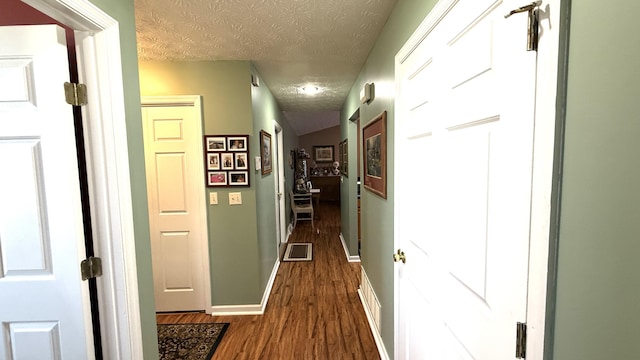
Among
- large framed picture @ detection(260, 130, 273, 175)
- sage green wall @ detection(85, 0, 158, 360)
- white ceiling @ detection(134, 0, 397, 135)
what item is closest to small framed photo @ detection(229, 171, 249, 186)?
large framed picture @ detection(260, 130, 273, 175)

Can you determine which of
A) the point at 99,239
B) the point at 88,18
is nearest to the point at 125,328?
the point at 99,239

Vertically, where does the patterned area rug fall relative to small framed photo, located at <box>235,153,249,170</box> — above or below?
below

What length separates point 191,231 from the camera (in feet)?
8.21

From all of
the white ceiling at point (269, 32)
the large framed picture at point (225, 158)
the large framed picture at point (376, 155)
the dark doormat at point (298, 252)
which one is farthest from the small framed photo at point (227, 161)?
the dark doormat at point (298, 252)

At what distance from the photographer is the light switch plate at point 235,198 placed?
8.09 feet

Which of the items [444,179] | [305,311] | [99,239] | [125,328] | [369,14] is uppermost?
[369,14]

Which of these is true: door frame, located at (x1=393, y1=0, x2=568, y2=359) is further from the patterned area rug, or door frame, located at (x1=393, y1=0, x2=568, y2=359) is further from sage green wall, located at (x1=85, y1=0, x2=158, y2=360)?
the patterned area rug

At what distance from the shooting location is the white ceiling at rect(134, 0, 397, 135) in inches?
60.4

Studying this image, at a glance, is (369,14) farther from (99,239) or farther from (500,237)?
(99,239)

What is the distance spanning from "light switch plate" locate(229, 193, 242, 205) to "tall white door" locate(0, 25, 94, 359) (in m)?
1.42

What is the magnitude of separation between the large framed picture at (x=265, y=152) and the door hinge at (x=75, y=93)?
1784mm

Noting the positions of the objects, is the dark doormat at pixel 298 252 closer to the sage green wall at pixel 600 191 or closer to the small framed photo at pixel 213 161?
the small framed photo at pixel 213 161

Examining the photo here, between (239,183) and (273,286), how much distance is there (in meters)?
1.43

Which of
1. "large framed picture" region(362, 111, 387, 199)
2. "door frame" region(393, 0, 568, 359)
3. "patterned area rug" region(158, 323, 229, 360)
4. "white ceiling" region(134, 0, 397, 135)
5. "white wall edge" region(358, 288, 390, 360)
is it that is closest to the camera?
"door frame" region(393, 0, 568, 359)
